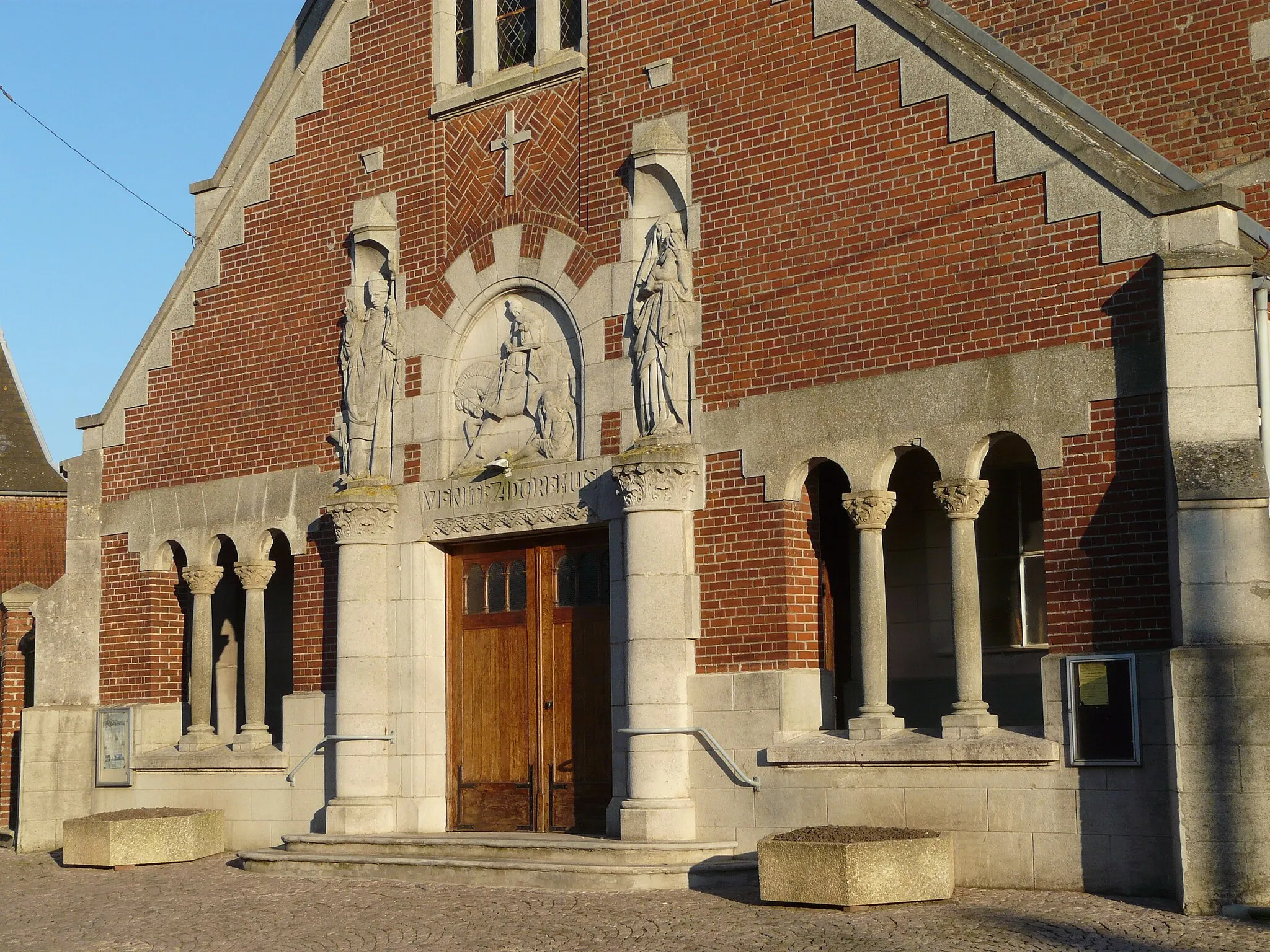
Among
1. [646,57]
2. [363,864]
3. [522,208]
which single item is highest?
[646,57]

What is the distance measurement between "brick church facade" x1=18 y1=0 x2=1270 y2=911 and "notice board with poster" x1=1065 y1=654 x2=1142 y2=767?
3 centimetres

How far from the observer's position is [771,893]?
37.8 feet

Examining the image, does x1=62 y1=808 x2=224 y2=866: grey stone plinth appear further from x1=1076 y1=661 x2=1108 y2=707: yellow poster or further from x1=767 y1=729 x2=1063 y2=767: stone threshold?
x1=1076 y1=661 x2=1108 y2=707: yellow poster

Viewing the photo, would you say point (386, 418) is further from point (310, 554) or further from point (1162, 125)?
point (1162, 125)

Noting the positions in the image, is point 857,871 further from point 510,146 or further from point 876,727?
point 510,146

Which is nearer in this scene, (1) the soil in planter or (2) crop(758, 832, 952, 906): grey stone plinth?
(2) crop(758, 832, 952, 906): grey stone plinth

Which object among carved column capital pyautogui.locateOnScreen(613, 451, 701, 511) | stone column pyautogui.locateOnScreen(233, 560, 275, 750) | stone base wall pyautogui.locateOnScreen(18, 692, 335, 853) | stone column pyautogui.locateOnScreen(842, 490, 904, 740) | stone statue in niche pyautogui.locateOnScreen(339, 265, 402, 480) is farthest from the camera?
stone column pyautogui.locateOnScreen(233, 560, 275, 750)

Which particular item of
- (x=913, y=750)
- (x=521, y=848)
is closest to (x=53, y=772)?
(x=521, y=848)

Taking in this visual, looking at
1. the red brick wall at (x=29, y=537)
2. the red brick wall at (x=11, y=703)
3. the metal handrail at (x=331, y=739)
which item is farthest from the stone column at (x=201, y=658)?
the red brick wall at (x=29, y=537)

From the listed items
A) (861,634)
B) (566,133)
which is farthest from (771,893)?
(566,133)

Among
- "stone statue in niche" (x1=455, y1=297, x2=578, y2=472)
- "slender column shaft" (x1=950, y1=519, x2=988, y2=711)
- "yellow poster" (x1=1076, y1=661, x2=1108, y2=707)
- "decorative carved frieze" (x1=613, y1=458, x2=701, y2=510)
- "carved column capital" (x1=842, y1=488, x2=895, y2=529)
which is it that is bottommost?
"yellow poster" (x1=1076, y1=661, x2=1108, y2=707)

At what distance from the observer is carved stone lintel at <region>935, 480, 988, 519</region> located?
41.4 feet

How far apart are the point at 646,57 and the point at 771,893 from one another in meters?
7.61

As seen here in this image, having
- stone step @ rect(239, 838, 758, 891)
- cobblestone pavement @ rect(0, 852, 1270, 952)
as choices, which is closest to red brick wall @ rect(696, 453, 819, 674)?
stone step @ rect(239, 838, 758, 891)
